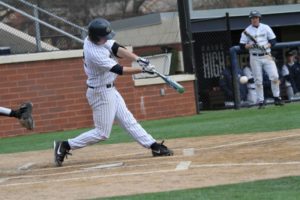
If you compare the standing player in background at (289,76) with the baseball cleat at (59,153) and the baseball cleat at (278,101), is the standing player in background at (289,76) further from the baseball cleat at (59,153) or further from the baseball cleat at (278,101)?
the baseball cleat at (59,153)

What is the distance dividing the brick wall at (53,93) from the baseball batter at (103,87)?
7224 millimetres

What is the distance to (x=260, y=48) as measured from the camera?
53.9ft

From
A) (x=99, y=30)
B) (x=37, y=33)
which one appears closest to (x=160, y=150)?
(x=99, y=30)

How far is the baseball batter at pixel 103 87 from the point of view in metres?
8.95

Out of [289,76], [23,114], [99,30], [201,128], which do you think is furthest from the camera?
[289,76]

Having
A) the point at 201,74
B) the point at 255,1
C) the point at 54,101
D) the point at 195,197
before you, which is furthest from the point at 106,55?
the point at 255,1

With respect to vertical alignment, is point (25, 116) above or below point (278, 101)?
above

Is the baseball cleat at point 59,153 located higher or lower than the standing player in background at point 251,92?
lower

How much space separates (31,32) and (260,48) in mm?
5559

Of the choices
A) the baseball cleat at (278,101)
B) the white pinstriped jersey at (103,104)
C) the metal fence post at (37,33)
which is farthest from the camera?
the metal fence post at (37,33)

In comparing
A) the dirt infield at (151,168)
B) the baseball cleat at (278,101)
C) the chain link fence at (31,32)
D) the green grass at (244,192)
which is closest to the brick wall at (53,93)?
the chain link fence at (31,32)

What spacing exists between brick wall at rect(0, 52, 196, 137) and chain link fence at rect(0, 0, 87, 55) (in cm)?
67

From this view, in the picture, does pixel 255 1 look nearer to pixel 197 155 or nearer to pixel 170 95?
pixel 170 95

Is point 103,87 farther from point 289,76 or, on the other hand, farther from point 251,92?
point 289,76
